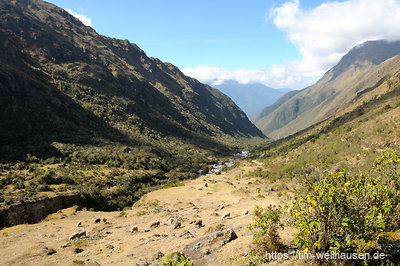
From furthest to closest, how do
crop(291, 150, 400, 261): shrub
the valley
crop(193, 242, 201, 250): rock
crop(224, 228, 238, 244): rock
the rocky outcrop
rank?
the rocky outcrop, crop(193, 242, 201, 250): rock, crop(224, 228, 238, 244): rock, the valley, crop(291, 150, 400, 261): shrub

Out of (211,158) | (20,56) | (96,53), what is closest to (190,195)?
(211,158)

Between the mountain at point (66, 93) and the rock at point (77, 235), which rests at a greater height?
the mountain at point (66, 93)

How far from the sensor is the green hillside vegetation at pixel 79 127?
2274 inches

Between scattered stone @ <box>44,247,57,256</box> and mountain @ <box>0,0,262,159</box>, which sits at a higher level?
mountain @ <box>0,0,262,159</box>

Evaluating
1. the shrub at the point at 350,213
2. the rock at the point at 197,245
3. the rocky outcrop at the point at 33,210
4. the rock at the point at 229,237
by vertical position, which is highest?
the shrub at the point at 350,213

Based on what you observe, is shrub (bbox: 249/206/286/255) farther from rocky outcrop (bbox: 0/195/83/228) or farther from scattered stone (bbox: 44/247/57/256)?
rocky outcrop (bbox: 0/195/83/228)

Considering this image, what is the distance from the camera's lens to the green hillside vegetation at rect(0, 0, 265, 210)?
57.8m

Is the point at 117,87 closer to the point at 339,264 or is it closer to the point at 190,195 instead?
the point at 190,195

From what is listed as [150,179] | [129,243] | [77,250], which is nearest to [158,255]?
[129,243]


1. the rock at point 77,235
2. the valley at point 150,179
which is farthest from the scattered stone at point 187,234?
the rock at point 77,235

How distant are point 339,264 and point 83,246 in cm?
1965

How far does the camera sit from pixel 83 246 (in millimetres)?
18844

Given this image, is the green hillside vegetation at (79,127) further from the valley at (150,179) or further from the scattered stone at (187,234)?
the scattered stone at (187,234)

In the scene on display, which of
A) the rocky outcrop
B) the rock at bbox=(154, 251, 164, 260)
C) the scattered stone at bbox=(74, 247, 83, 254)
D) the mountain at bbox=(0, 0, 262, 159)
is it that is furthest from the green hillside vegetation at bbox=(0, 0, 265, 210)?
the rock at bbox=(154, 251, 164, 260)
